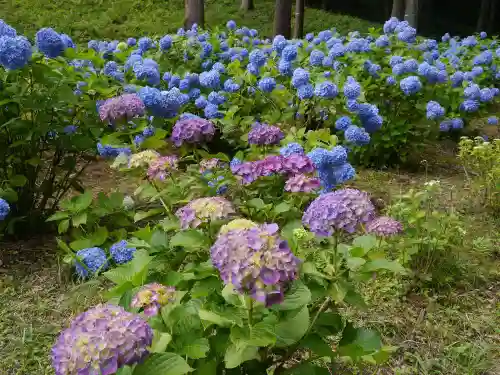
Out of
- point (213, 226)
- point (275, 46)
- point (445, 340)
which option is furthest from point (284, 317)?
point (275, 46)

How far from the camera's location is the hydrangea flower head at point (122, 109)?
219 cm

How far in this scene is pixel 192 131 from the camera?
2.07 m

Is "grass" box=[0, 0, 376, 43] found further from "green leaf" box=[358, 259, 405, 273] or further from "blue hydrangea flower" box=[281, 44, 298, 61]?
"green leaf" box=[358, 259, 405, 273]

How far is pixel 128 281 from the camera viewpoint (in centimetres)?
147

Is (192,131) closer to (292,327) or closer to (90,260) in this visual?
(90,260)

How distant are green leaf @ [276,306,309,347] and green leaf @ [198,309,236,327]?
105 mm

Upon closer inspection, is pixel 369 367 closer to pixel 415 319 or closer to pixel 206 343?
pixel 415 319

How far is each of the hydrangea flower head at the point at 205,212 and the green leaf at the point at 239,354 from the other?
0.33 m

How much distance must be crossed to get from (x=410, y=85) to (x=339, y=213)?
2835 millimetres

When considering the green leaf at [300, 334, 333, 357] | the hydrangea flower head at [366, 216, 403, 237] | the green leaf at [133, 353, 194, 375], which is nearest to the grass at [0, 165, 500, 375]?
the hydrangea flower head at [366, 216, 403, 237]

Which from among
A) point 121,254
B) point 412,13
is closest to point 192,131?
point 121,254

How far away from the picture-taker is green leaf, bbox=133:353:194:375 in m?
1.06

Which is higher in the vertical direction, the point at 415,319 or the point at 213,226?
the point at 213,226

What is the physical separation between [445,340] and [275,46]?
2692 mm
